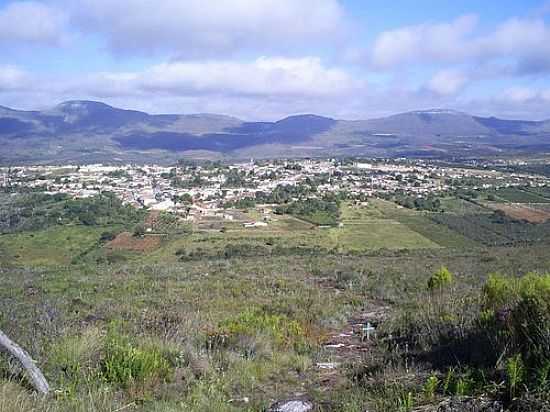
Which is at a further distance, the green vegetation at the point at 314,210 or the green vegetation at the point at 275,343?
the green vegetation at the point at 314,210

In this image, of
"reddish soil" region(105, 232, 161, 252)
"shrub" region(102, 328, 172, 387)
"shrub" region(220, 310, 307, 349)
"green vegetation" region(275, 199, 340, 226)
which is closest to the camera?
"shrub" region(102, 328, 172, 387)

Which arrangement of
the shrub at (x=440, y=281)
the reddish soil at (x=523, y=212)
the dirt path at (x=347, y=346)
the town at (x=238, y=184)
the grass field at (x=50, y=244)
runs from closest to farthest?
the dirt path at (x=347, y=346)
the shrub at (x=440, y=281)
the grass field at (x=50, y=244)
the reddish soil at (x=523, y=212)
the town at (x=238, y=184)

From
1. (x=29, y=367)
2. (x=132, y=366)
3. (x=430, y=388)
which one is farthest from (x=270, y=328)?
(x=29, y=367)

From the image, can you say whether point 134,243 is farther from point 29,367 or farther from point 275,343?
point 29,367

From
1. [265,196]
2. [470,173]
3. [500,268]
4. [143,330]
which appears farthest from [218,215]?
[470,173]

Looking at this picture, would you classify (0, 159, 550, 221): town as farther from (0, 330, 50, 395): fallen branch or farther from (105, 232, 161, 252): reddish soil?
(0, 330, 50, 395): fallen branch

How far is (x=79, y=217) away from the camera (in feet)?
182

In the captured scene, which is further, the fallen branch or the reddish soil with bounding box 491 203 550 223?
the reddish soil with bounding box 491 203 550 223

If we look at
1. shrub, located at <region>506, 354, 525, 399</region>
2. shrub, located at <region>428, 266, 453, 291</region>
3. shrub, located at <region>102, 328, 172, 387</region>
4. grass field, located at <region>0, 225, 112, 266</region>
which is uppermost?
shrub, located at <region>506, 354, 525, 399</region>

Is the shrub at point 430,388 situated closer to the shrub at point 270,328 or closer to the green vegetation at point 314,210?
the shrub at point 270,328

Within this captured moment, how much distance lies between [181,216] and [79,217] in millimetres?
11196

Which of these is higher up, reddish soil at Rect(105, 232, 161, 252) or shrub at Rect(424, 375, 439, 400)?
shrub at Rect(424, 375, 439, 400)

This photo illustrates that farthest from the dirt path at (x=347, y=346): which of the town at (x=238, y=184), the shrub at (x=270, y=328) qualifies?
the town at (x=238, y=184)

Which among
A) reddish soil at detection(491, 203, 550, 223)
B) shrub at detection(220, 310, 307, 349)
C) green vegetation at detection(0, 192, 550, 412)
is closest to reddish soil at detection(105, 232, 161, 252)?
green vegetation at detection(0, 192, 550, 412)
